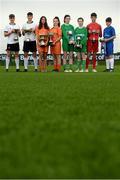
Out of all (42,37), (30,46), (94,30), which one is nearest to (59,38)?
(42,37)

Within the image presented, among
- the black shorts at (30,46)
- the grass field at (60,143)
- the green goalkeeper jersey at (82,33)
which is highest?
the green goalkeeper jersey at (82,33)

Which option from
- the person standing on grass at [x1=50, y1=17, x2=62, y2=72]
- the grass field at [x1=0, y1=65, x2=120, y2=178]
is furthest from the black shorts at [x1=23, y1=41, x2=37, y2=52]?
the grass field at [x1=0, y1=65, x2=120, y2=178]

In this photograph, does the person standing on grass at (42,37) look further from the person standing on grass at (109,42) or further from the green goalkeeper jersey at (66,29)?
the person standing on grass at (109,42)

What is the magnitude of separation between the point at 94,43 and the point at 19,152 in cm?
1110

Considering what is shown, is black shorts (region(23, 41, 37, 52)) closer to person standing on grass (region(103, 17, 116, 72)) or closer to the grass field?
person standing on grass (region(103, 17, 116, 72))

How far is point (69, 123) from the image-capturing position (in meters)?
2.37

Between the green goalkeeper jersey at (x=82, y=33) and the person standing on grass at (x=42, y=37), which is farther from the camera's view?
the green goalkeeper jersey at (x=82, y=33)

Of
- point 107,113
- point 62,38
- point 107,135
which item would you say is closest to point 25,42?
point 62,38

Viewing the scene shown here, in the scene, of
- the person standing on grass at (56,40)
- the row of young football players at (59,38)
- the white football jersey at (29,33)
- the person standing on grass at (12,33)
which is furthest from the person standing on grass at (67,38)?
the person standing on grass at (12,33)

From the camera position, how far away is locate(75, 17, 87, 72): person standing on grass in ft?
40.4

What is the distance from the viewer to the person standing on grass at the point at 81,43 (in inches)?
485

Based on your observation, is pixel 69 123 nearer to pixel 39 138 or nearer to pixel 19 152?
pixel 39 138

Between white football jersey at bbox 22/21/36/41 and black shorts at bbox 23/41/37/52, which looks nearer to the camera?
white football jersey at bbox 22/21/36/41

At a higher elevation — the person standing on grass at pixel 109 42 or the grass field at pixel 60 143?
the person standing on grass at pixel 109 42
